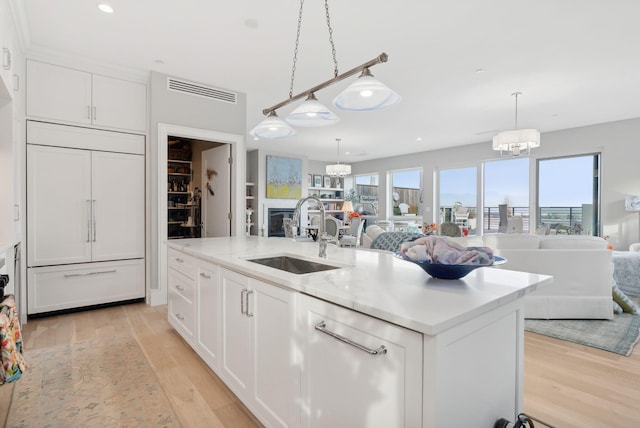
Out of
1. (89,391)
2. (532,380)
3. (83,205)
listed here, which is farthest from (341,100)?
(83,205)

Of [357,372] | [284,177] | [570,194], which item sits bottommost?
[357,372]

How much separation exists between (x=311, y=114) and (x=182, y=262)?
155cm

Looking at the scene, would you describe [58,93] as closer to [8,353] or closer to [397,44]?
[8,353]

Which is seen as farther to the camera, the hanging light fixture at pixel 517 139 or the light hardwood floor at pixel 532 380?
the hanging light fixture at pixel 517 139

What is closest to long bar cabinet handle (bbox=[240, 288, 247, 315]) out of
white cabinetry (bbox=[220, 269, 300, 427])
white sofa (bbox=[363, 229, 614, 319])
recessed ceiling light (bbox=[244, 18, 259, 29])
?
white cabinetry (bbox=[220, 269, 300, 427])

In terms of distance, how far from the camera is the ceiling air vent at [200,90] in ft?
13.2

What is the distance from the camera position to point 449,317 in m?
0.95

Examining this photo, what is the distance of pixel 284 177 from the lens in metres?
9.05

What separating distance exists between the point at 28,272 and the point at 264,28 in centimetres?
332

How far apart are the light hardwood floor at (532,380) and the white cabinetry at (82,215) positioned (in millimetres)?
486

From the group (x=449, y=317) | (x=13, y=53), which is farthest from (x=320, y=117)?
(x=13, y=53)

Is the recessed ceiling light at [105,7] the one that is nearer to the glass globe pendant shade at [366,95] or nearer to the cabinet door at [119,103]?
the cabinet door at [119,103]

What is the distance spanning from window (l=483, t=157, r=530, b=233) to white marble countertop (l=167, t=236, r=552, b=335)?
6.13 meters

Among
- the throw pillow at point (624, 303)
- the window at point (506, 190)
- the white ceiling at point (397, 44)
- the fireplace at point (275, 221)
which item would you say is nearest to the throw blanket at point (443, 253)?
the white ceiling at point (397, 44)
